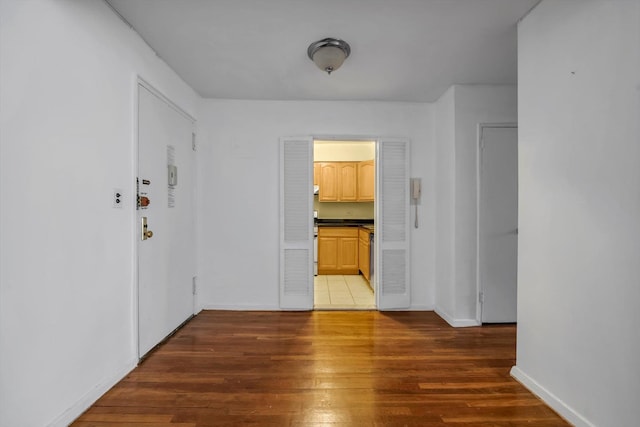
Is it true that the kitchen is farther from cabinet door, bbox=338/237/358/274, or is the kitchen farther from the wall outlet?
the wall outlet

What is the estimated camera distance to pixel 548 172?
5.93 feet

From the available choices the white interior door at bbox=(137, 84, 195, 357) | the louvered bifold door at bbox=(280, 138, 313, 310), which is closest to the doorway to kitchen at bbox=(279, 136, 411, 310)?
the louvered bifold door at bbox=(280, 138, 313, 310)

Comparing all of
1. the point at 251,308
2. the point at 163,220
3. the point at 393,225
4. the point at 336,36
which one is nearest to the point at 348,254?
the point at 393,225

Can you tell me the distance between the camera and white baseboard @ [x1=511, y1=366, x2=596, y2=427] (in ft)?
5.20

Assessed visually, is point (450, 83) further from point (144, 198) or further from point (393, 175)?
point (144, 198)

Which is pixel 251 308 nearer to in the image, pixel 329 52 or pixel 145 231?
pixel 145 231

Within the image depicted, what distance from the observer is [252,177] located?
348cm

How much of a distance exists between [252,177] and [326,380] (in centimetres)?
227

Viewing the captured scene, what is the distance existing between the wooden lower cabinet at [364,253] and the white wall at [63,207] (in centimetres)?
345

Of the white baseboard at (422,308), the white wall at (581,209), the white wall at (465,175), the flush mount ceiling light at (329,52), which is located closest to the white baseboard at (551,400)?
the white wall at (581,209)

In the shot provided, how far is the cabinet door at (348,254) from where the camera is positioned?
5.61 m

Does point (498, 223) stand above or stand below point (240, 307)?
above

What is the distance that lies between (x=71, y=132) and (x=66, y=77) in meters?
0.29

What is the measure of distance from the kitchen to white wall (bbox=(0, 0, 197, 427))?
2.86 m
